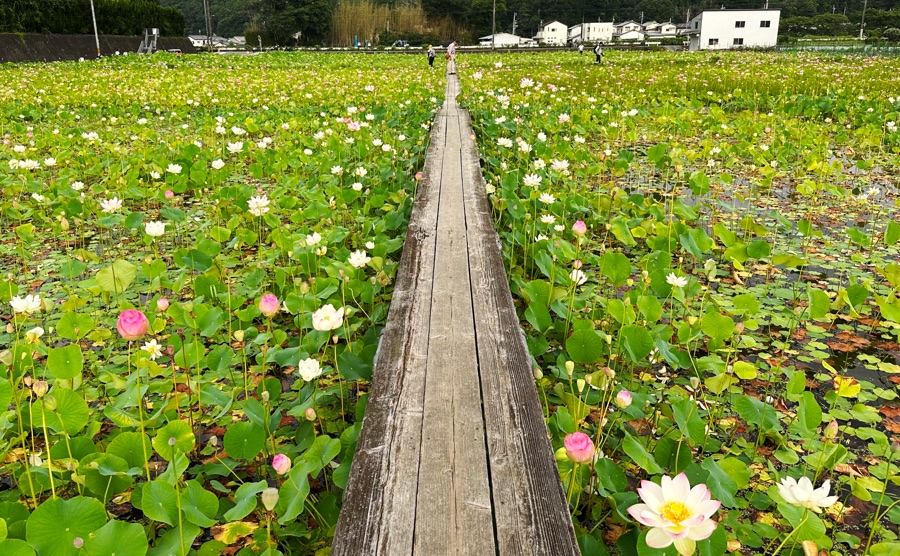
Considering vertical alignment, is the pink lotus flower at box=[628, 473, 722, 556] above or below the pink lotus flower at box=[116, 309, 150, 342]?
below

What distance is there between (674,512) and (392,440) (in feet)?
1.83

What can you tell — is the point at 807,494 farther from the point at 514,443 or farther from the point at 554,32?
the point at 554,32

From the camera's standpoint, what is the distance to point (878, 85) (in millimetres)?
8258

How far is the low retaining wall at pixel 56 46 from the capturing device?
1539 centimetres

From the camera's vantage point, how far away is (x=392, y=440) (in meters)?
1.16

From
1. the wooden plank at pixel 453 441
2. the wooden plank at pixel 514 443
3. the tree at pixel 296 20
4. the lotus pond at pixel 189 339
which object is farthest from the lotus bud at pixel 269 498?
the tree at pixel 296 20

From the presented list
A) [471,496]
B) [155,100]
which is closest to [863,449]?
[471,496]

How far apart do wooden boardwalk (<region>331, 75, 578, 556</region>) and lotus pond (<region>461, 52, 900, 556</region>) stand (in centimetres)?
10

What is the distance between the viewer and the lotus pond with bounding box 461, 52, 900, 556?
1163 millimetres

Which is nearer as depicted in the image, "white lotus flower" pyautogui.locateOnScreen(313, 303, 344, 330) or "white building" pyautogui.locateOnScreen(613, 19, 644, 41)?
"white lotus flower" pyautogui.locateOnScreen(313, 303, 344, 330)

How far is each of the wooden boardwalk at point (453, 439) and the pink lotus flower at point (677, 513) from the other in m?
0.19

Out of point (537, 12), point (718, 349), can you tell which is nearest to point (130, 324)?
point (718, 349)

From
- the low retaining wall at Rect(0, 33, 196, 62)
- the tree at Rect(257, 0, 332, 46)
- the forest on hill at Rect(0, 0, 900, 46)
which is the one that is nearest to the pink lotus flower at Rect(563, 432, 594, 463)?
the low retaining wall at Rect(0, 33, 196, 62)

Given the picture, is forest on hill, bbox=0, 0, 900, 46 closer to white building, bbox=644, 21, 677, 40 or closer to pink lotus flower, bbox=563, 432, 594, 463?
white building, bbox=644, 21, 677, 40
